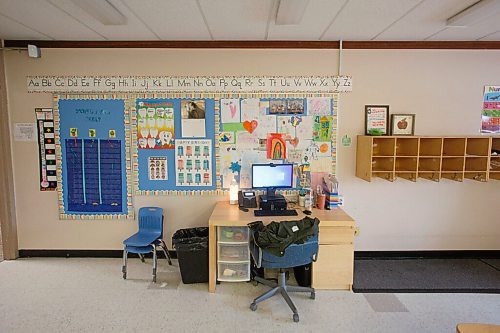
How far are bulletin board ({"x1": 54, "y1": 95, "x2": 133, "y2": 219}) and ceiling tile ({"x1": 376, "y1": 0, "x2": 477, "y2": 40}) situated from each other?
9.77 ft

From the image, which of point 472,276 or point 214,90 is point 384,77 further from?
point 472,276

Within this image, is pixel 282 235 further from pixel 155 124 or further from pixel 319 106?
pixel 155 124

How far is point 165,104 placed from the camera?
3.68m

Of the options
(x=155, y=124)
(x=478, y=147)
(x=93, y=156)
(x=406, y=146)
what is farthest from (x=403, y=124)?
(x=93, y=156)

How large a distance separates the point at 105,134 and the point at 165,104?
79cm

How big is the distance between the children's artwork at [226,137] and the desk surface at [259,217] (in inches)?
30.7

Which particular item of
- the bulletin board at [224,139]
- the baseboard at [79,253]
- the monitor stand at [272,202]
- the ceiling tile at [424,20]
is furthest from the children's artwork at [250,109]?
the baseboard at [79,253]

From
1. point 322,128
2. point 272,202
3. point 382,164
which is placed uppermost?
point 322,128

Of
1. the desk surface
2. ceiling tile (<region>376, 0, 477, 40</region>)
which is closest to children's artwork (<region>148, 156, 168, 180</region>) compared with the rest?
the desk surface

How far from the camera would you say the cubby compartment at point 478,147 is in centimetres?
344

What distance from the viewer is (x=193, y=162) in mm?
3742

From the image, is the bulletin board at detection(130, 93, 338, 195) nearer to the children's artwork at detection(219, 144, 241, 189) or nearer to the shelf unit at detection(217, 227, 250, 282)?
the children's artwork at detection(219, 144, 241, 189)

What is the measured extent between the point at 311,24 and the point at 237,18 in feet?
2.34

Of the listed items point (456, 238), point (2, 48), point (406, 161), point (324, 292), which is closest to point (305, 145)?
point (406, 161)
